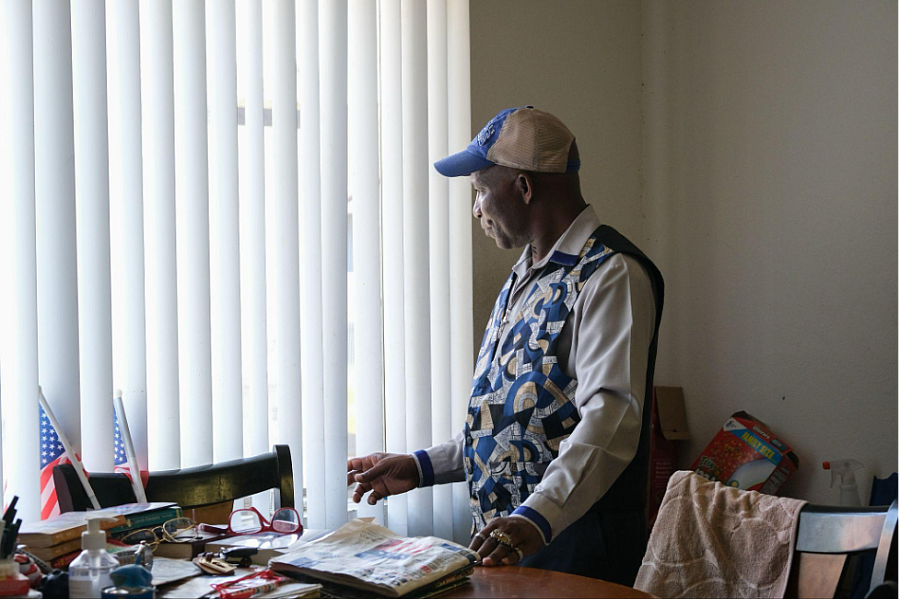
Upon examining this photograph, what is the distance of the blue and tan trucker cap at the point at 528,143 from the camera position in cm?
186

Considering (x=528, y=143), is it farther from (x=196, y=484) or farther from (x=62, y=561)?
(x=62, y=561)

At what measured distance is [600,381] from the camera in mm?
1608

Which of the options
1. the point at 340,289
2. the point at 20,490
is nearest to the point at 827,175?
the point at 340,289

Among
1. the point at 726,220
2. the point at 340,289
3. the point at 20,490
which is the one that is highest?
the point at 726,220

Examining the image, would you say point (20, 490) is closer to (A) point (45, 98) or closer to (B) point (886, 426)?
(A) point (45, 98)

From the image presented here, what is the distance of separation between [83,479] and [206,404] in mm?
485

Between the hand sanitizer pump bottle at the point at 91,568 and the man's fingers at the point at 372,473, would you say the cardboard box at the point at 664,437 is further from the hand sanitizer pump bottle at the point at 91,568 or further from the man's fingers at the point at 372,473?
the hand sanitizer pump bottle at the point at 91,568

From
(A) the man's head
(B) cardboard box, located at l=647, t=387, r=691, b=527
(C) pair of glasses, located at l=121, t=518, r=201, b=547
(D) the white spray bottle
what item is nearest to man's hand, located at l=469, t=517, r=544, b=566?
(C) pair of glasses, located at l=121, t=518, r=201, b=547

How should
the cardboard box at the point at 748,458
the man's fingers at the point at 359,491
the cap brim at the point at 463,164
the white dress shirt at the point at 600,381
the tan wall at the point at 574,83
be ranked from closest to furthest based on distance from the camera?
1. the white dress shirt at the point at 600,381
2. the man's fingers at the point at 359,491
3. the cap brim at the point at 463,164
4. the cardboard box at the point at 748,458
5. the tan wall at the point at 574,83

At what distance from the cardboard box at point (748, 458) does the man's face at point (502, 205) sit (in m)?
1.02

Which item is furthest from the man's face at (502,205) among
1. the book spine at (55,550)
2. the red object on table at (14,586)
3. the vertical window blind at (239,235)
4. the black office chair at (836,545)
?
the red object on table at (14,586)

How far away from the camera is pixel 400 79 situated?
2.46 meters

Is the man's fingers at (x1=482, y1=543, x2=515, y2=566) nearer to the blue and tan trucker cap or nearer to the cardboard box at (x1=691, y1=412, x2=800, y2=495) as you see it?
the blue and tan trucker cap

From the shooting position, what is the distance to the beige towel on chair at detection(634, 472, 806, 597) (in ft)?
4.68
